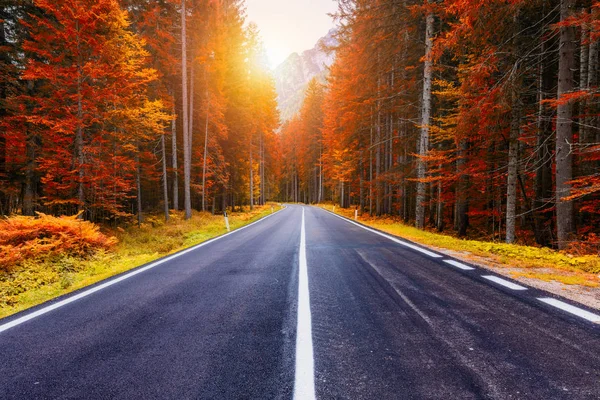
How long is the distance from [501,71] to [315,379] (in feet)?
41.1

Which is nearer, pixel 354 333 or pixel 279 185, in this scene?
pixel 354 333

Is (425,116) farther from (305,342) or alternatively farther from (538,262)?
(305,342)

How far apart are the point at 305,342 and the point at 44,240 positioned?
843 centimetres

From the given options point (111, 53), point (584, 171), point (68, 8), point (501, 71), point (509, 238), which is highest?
point (68, 8)

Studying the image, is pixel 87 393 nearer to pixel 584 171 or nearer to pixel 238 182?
pixel 584 171

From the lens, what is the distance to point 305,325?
9.64 feet

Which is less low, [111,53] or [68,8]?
[68,8]

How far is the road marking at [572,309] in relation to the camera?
2.96m

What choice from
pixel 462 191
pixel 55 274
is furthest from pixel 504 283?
pixel 462 191

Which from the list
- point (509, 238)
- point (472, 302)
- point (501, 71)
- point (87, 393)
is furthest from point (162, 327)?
point (501, 71)

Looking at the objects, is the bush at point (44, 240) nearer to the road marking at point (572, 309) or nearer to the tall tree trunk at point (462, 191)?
the road marking at point (572, 309)

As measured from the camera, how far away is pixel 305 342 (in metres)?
2.56

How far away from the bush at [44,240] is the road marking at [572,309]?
33.5 feet

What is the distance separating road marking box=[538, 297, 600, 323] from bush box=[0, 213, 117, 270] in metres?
10.2
